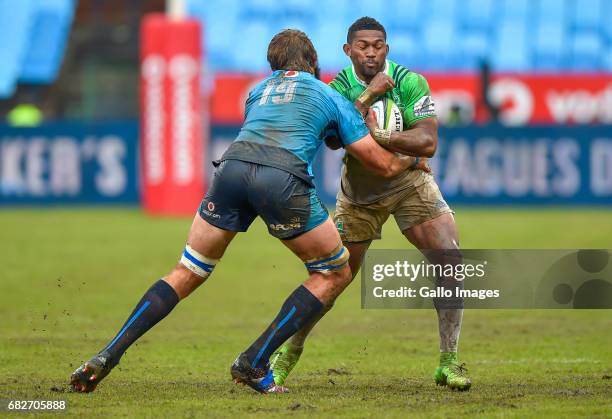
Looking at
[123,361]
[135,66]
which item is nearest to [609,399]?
[123,361]

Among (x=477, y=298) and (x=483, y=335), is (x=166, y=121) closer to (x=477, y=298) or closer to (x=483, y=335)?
(x=483, y=335)

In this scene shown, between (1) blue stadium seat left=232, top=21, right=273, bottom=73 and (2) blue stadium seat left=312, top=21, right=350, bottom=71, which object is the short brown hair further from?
(1) blue stadium seat left=232, top=21, right=273, bottom=73

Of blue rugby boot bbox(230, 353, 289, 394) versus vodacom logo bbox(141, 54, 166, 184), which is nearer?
blue rugby boot bbox(230, 353, 289, 394)

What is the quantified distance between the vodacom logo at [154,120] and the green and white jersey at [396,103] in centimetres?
1600

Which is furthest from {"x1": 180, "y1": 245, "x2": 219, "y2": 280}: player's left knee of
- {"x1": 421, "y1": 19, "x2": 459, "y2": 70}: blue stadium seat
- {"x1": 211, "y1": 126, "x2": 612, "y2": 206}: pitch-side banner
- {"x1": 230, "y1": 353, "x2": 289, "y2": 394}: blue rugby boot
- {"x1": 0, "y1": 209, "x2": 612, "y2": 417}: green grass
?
{"x1": 421, "y1": 19, "x2": 459, "y2": 70}: blue stadium seat

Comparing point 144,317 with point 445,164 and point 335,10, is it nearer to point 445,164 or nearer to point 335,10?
point 445,164

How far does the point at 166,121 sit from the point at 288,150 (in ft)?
56.3

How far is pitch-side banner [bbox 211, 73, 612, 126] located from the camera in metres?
29.3

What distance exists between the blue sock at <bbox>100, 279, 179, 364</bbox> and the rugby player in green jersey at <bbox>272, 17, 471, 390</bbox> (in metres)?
1.07

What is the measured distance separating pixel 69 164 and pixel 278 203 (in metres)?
18.8

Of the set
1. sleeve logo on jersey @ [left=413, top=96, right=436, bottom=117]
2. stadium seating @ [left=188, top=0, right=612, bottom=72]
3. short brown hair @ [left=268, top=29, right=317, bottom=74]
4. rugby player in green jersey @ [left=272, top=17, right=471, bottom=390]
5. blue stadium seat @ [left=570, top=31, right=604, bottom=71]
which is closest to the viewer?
short brown hair @ [left=268, top=29, right=317, bottom=74]

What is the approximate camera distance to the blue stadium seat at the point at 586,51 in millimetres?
32750

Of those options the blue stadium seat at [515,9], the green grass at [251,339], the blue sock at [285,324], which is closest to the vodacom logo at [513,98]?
the blue stadium seat at [515,9]

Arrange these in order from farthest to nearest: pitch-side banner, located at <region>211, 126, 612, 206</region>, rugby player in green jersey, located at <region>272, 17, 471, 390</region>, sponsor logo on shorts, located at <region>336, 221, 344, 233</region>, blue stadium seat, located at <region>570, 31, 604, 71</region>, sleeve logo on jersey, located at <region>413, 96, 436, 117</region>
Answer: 1. blue stadium seat, located at <region>570, 31, 604, 71</region>
2. pitch-side banner, located at <region>211, 126, 612, 206</region>
3. sponsor logo on shorts, located at <region>336, 221, 344, 233</region>
4. sleeve logo on jersey, located at <region>413, 96, 436, 117</region>
5. rugby player in green jersey, located at <region>272, 17, 471, 390</region>
